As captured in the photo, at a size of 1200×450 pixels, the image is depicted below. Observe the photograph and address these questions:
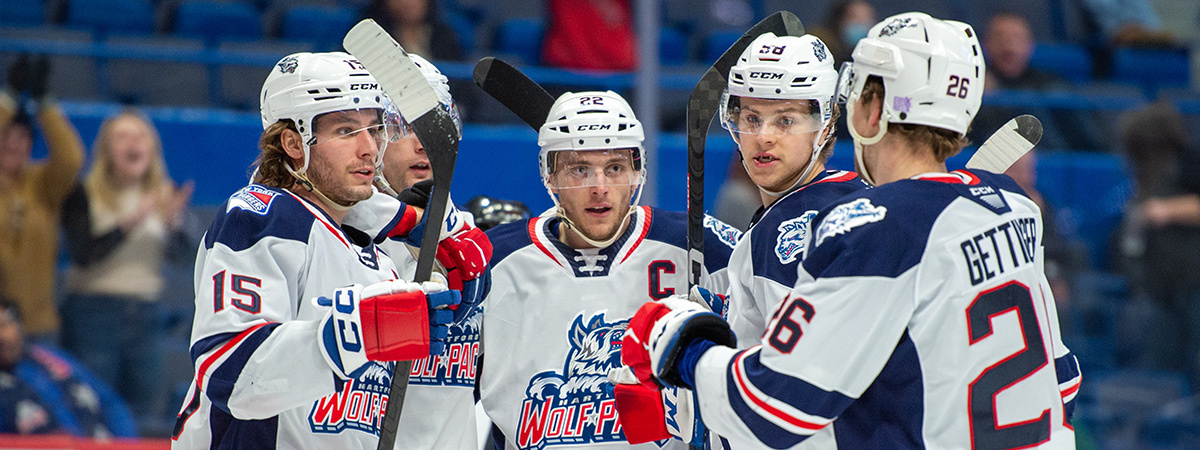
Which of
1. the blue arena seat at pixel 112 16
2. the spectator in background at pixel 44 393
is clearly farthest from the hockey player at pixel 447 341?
the blue arena seat at pixel 112 16

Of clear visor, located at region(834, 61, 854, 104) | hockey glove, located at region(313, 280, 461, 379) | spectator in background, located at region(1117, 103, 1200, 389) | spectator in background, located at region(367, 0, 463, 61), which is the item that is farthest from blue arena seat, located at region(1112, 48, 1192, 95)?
hockey glove, located at region(313, 280, 461, 379)

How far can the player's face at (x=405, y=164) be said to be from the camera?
274cm

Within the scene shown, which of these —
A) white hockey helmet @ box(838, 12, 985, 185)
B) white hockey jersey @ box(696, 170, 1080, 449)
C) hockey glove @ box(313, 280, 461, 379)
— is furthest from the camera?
hockey glove @ box(313, 280, 461, 379)

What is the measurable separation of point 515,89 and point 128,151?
196 cm

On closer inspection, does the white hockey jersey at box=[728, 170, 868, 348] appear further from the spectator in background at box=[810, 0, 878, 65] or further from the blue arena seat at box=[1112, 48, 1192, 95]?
the blue arena seat at box=[1112, 48, 1192, 95]

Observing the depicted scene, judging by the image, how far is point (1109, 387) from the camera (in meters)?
4.76

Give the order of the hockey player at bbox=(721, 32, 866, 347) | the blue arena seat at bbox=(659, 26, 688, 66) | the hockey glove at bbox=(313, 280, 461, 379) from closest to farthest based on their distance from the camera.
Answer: the hockey glove at bbox=(313, 280, 461, 379) → the hockey player at bbox=(721, 32, 866, 347) → the blue arena seat at bbox=(659, 26, 688, 66)

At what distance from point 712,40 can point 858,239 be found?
389 cm

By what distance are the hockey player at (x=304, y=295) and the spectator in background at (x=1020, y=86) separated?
9.94ft

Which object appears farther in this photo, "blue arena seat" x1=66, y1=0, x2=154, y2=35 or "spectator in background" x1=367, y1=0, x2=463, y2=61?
"blue arena seat" x1=66, y1=0, x2=154, y2=35

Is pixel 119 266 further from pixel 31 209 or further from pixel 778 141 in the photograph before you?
pixel 778 141

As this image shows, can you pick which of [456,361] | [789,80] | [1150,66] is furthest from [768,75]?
[1150,66]

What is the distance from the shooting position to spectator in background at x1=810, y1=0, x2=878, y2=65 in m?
4.54

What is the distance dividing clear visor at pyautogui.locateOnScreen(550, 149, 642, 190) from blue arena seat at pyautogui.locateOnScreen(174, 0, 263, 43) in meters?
2.67
